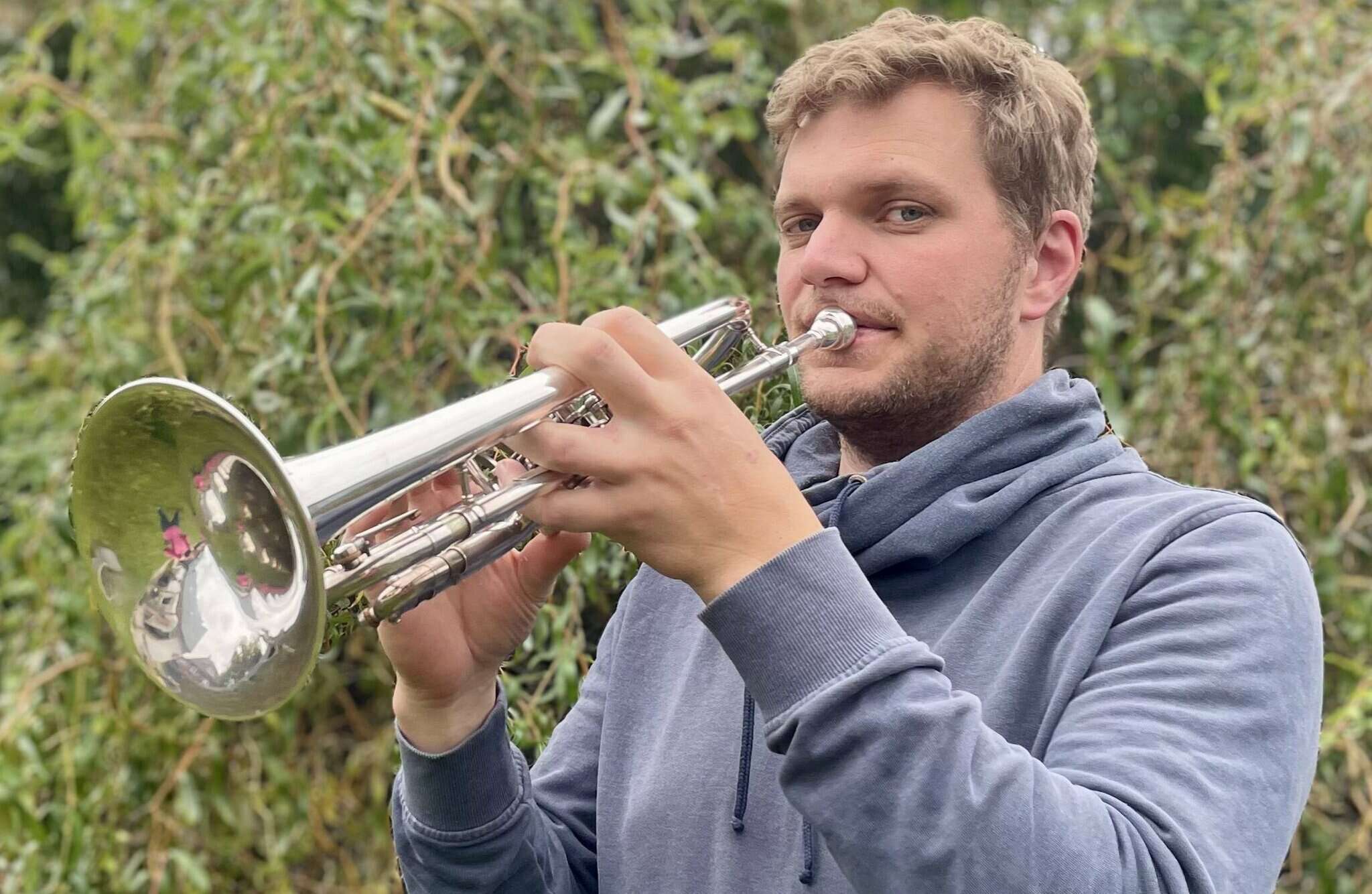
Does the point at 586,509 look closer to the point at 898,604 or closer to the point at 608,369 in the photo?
the point at 608,369

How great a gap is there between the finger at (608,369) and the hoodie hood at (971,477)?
0.37 meters

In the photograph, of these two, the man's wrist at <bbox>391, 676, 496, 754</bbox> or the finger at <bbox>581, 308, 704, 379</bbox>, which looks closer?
the finger at <bbox>581, 308, 704, 379</bbox>

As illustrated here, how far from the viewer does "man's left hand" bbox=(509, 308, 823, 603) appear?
3.66 feet

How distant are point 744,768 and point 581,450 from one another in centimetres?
44

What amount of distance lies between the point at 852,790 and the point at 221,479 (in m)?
0.65

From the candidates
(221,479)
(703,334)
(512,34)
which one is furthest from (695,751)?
(512,34)

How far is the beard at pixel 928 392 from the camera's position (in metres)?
1.49

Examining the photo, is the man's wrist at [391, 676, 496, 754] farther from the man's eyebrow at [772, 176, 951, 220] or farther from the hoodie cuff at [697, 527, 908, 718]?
the man's eyebrow at [772, 176, 951, 220]

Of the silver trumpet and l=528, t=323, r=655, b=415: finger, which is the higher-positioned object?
l=528, t=323, r=655, b=415: finger

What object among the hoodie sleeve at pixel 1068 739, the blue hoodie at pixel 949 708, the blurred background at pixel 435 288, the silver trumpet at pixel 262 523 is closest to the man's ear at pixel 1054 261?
the blue hoodie at pixel 949 708

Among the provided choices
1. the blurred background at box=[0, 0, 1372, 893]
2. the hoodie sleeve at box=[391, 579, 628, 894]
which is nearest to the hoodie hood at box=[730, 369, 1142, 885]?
the hoodie sleeve at box=[391, 579, 628, 894]

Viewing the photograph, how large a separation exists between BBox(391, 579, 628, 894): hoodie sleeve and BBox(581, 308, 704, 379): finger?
548 mm

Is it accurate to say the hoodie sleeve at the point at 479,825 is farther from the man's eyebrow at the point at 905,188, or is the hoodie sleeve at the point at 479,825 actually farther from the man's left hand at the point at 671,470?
the man's eyebrow at the point at 905,188

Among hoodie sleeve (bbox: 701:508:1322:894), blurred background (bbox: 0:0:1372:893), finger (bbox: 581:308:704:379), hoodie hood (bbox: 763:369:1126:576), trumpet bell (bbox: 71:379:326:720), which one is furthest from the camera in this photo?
blurred background (bbox: 0:0:1372:893)
